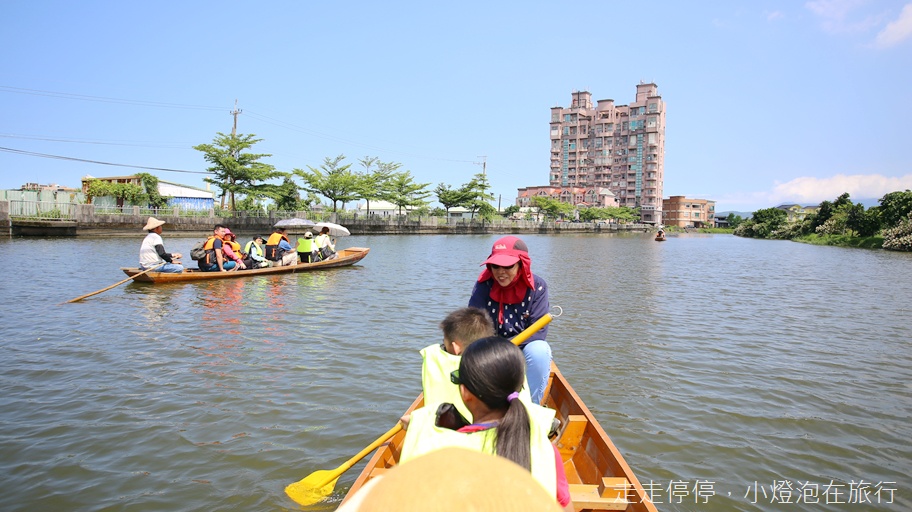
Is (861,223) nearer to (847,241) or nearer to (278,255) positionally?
(847,241)

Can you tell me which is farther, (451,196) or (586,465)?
(451,196)

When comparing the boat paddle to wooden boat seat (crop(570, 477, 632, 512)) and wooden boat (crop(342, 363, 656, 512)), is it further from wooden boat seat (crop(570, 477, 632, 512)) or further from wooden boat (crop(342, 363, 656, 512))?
wooden boat seat (crop(570, 477, 632, 512))

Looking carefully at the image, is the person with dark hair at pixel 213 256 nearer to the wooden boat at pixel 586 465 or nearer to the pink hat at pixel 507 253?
the wooden boat at pixel 586 465

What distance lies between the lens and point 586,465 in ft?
13.7

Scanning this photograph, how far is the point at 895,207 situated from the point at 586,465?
4831 centimetres

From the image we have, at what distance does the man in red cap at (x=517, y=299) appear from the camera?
4238 millimetres

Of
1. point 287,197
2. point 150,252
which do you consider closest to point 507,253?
point 150,252

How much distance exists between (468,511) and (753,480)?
5.14 m

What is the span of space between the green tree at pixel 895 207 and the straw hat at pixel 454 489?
48.3 metres

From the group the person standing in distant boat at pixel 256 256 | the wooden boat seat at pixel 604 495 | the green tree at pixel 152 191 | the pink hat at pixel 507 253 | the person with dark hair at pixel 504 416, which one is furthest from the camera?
the green tree at pixel 152 191

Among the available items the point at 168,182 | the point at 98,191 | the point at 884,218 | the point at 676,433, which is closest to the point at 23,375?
the point at 676,433

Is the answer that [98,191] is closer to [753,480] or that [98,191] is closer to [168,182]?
[168,182]

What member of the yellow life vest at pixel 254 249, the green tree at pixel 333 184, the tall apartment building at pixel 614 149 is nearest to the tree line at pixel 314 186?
the green tree at pixel 333 184

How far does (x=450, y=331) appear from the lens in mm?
3477
